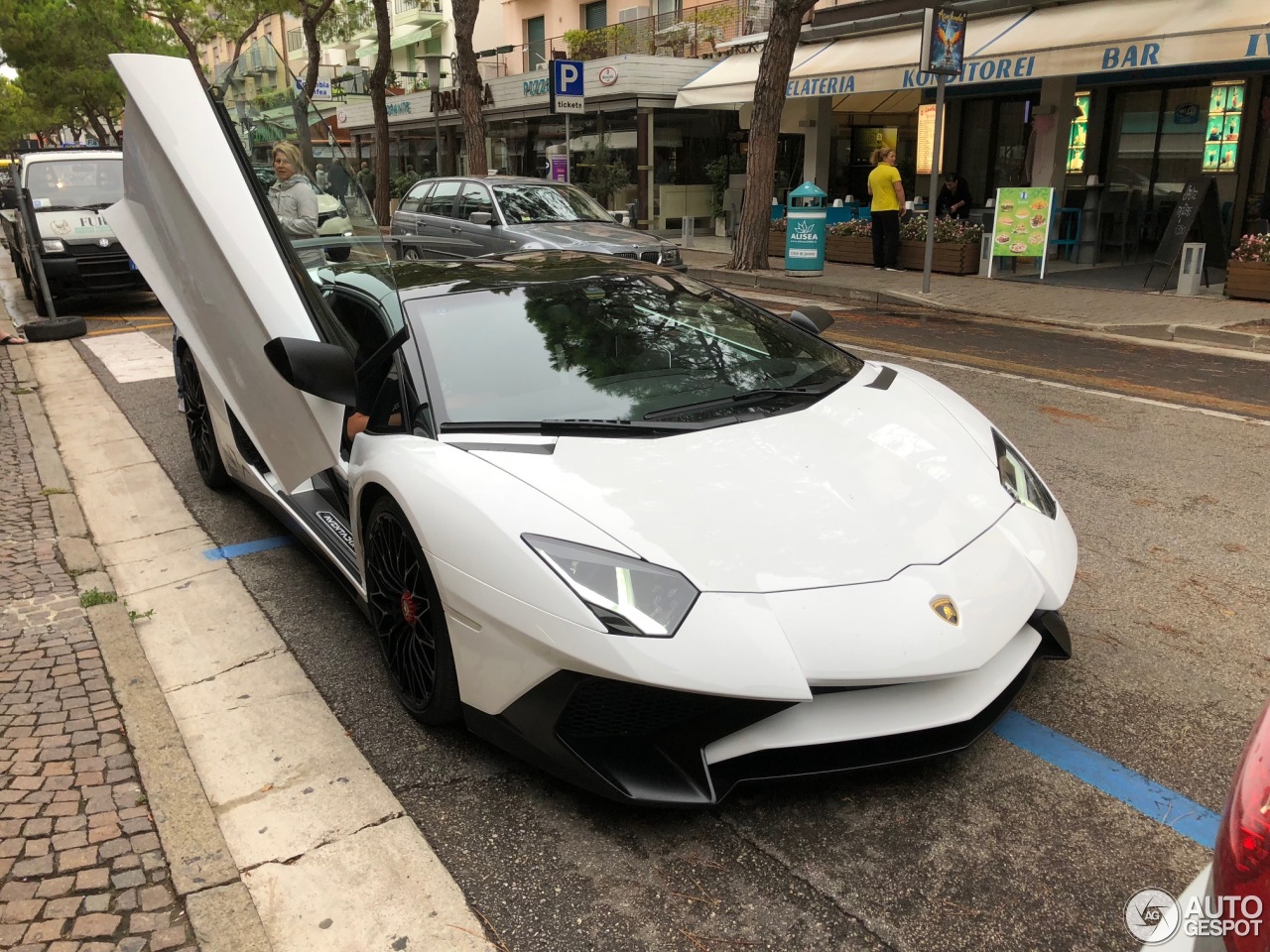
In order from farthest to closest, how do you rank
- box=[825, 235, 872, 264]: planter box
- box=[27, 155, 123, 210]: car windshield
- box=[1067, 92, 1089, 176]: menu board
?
A: box=[825, 235, 872, 264]: planter box < box=[1067, 92, 1089, 176]: menu board < box=[27, 155, 123, 210]: car windshield

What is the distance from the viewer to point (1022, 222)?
13.3 metres

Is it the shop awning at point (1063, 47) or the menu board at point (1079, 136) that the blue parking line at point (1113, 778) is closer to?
the shop awning at point (1063, 47)

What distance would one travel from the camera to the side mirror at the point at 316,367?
2971 millimetres

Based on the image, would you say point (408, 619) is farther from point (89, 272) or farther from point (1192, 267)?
point (1192, 267)

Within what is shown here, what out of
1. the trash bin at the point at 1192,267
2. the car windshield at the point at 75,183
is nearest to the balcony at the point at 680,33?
the trash bin at the point at 1192,267

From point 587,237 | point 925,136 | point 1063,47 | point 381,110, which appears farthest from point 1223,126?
point 381,110

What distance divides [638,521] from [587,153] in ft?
80.5

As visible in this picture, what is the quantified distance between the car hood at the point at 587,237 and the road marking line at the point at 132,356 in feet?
14.9

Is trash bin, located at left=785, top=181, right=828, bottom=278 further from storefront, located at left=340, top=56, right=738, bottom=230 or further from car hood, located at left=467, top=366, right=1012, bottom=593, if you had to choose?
car hood, located at left=467, top=366, right=1012, bottom=593

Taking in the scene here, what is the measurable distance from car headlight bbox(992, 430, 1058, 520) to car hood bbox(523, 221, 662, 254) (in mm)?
8545

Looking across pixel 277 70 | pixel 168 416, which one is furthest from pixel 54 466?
pixel 277 70

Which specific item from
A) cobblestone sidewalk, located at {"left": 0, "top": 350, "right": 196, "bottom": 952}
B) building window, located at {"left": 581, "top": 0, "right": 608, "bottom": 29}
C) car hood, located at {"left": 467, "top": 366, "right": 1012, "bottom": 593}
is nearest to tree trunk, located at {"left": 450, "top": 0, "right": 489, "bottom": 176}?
building window, located at {"left": 581, "top": 0, "right": 608, "bottom": 29}

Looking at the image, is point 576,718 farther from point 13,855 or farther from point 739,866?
point 13,855

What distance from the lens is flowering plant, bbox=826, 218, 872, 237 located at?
15855 millimetres
